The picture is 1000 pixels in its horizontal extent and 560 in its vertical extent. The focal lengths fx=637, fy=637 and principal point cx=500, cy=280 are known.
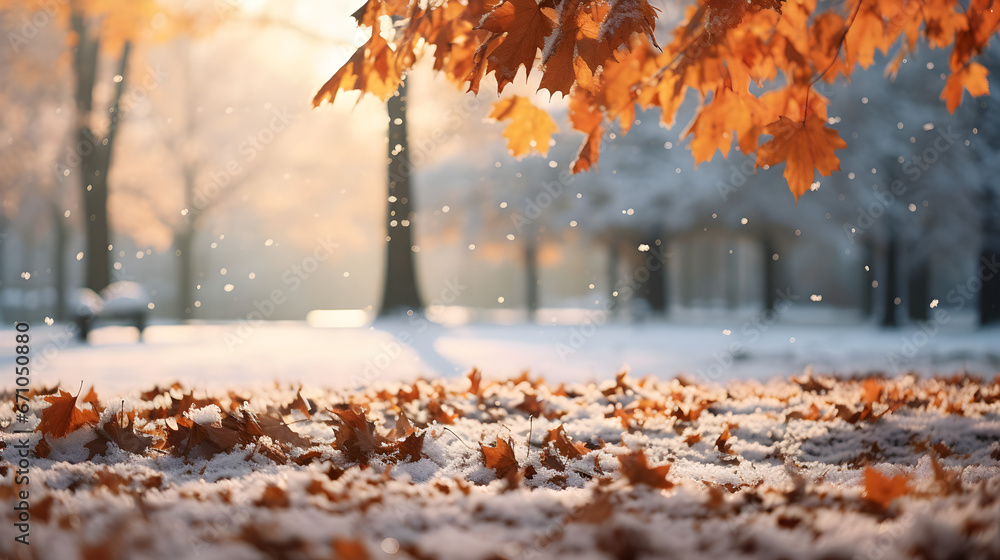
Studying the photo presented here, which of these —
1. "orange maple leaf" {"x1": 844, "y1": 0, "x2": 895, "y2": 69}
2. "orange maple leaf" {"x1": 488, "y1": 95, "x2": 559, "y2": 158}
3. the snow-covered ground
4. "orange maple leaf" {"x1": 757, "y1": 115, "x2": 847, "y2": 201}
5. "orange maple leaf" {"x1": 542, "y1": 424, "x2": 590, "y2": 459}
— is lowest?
the snow-covered ground

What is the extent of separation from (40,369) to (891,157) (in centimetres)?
1475

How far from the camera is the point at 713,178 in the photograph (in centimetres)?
1491

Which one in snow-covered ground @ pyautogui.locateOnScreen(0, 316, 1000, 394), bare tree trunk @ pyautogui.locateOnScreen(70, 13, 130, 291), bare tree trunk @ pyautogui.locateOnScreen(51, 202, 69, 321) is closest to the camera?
snow-covered ground @ pyautogui.locateOnScreen(0, 316, 1000, 394)

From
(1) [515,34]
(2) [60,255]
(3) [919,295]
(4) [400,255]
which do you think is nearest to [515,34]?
(1) [515,34]

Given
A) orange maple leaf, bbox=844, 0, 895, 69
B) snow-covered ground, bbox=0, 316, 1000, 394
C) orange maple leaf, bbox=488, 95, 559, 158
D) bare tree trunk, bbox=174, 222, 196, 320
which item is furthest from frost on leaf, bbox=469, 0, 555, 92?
bare tree trunk, bbox=174, 222, 196, 320

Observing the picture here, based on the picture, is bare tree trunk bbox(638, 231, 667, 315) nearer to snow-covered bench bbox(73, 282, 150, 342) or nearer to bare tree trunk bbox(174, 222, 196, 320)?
snow-covered bench bbox(73, 282, 150, 342)

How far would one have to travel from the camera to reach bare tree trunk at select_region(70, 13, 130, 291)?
1167 cm

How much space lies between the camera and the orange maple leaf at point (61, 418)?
2.66 m

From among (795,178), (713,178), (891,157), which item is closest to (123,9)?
(795,178)

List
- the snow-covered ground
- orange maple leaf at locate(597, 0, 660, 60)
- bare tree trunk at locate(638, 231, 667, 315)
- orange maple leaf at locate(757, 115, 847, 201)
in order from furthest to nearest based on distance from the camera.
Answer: bare tree trunk at locate(638, 231, 667, 315) → the snow-covered ground → orange maple leaf at locate(757, 115, 847, 201) → orange maple leaf at locate(597, 0, 660, 60)

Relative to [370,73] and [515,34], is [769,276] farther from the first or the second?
[515,34]

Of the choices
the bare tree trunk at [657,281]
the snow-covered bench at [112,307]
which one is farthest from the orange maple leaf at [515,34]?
the bare tree trunk at [657,281]

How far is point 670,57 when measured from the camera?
3.90 m

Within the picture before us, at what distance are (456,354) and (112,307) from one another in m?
6.84
